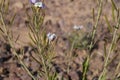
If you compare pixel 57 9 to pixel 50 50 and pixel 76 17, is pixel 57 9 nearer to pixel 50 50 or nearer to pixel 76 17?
pixel 76 17

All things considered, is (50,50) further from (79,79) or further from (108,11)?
(108,11)

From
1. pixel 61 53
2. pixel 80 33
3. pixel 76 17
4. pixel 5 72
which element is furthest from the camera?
pixel 76 17

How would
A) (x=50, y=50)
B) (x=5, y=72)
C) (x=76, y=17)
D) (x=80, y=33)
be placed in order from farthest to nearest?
1. (x=76, y=17)
2. (x=80, y=33)
3. (x=5, y=72)
4. (x=50, y=50)

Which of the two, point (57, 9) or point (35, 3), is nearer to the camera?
point (35, 3)

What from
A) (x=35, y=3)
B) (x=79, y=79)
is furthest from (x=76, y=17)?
(x=35, y=3)

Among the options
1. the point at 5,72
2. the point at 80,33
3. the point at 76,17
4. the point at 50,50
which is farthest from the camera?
the point at 76,17

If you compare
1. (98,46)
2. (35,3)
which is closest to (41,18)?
(35,3)

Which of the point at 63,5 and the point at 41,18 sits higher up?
the point at 41,18

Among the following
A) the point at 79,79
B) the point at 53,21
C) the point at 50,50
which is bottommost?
the point at 79,79

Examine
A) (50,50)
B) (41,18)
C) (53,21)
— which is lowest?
(53,21)
